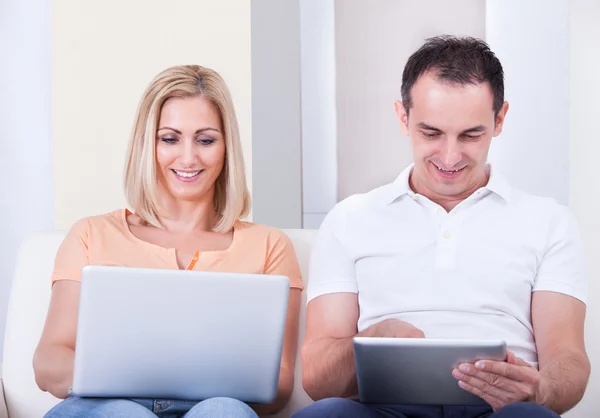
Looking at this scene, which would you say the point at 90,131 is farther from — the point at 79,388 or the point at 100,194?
the point at 79,388

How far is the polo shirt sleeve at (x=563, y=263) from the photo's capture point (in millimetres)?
1744

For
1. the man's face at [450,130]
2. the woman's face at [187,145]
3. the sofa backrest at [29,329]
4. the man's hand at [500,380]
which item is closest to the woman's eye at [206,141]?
the woman's face at [187,145]

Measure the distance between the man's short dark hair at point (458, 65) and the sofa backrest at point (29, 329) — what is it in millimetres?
548

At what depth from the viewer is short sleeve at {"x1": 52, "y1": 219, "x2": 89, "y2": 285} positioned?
6.15ft

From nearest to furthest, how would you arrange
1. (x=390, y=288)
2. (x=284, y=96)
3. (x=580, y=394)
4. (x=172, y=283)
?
(x=172, y=283), (x=580, y=394), (x=390, y=288), (x=284, y=96)

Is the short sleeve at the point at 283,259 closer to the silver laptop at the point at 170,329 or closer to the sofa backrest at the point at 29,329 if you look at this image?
the sofa backrest at the point at 29,329

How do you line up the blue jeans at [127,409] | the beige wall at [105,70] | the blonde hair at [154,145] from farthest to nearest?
the beige wall at [105,70] < the blonde hair at [154,145] < the blue jeans at [127,409]

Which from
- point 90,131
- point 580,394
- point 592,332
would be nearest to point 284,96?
point 90,131

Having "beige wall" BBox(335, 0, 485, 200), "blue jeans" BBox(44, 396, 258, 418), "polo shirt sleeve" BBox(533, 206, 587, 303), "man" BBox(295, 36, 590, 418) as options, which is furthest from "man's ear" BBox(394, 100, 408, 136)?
"beige wall" BBox(335, 0, 485, 200)

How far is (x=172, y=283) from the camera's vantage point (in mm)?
1393

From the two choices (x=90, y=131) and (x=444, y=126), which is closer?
(x=444, y=126)

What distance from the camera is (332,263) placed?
1.84 m

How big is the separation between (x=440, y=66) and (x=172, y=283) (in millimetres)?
802

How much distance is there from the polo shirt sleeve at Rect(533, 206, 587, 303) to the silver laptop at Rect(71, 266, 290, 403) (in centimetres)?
61
